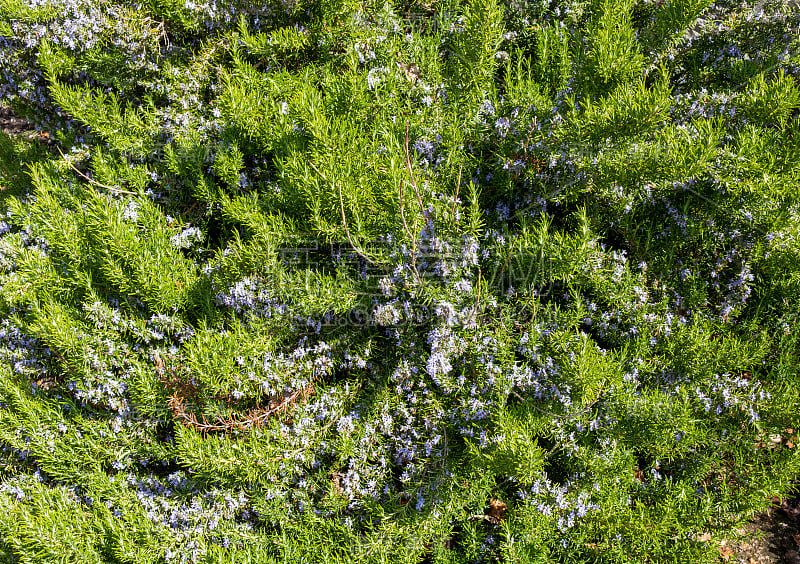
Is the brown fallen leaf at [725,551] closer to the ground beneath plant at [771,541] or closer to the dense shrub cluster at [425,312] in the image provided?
the ground beneath plant at [771,541]

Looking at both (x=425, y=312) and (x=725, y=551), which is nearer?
(x=425, y=312)

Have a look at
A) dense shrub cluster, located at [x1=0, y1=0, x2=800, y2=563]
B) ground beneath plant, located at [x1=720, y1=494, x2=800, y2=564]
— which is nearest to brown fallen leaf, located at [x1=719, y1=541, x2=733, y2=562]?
ground beneath plant, located at [x1=720, y1=494, x2=800, y2=564]

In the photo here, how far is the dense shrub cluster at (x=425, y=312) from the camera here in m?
2.64

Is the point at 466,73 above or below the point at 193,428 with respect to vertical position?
above

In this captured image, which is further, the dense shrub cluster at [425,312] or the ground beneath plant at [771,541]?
the ground beneath plant at [771,541]

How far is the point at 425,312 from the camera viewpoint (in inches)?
113

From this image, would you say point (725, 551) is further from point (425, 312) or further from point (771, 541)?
point (425, 312)

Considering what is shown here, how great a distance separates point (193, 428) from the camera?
8.80ft

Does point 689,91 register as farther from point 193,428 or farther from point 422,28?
point 193,428

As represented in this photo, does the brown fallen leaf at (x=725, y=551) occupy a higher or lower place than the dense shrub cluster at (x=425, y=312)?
lower

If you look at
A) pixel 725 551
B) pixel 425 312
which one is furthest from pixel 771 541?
pixel 425 312

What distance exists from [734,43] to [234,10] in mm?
3230

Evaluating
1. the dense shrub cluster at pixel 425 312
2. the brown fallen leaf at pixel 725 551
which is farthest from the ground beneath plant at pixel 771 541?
the dense shrub cluster at pixel 425 312

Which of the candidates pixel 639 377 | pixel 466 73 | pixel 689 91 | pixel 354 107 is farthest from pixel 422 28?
pixel 639 377
